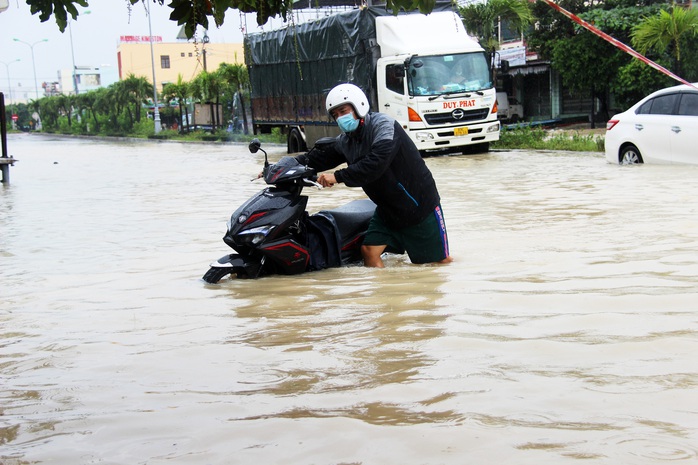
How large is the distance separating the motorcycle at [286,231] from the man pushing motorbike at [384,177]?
160mm

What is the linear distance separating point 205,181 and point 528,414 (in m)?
15.3

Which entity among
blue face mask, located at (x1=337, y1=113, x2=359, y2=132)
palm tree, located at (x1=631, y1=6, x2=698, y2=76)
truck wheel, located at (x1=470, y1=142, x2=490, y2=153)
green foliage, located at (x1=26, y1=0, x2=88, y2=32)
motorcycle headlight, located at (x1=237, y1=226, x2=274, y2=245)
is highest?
palm tree, located at (x1=631, y1=6, x2=698, y2=76)

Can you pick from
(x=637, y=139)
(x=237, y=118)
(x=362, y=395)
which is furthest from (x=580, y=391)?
(x=237, y=118)

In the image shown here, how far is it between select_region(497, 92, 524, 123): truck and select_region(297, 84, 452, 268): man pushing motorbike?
2910 centimetres

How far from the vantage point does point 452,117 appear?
20.7 m

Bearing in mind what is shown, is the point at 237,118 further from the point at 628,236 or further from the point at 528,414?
the point at 528,414

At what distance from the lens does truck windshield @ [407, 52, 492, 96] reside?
20469 mm

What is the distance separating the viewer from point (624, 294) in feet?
18.1

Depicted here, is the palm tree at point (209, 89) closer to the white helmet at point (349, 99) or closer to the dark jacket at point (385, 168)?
the dark jacket at point (385, 168)

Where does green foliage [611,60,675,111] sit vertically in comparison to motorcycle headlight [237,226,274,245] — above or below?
above

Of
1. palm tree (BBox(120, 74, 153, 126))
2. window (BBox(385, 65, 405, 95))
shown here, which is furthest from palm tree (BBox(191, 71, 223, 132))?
window (BBox(385, 65, 405, 95))

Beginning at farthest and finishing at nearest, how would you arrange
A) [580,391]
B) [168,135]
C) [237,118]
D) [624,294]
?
1. [168,135]
2. [237,118]
3. [624,294]
4. [580,391]

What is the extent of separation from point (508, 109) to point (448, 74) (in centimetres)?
1644

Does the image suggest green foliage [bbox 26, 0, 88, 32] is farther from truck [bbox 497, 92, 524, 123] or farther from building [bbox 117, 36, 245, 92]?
building [bbox 117, 36, 245, 92]
